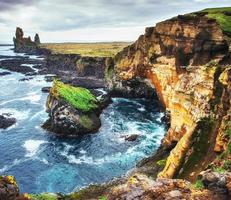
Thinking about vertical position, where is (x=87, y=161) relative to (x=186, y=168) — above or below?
below

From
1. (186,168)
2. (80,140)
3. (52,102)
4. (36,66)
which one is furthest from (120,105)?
(36,66)

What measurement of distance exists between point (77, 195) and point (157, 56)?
159 feet

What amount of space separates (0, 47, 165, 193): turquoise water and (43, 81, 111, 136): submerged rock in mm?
2125

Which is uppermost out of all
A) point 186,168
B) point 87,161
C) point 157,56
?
point 157,56

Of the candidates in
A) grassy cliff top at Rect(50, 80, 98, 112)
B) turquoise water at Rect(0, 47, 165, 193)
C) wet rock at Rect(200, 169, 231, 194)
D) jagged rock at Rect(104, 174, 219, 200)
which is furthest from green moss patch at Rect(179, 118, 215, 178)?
grassy cliff top at Rect(50, 80, 98, 112)

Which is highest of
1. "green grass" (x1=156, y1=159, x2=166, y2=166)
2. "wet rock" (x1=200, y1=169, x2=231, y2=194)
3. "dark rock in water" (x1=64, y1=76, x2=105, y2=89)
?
"wet rock" (x1=200, y1=169, x2=231, y2=194)

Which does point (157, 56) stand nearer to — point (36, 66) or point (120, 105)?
point (120, 105)

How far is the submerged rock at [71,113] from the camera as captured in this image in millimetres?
74250

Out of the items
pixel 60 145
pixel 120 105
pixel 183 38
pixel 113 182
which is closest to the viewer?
pixel 113 182

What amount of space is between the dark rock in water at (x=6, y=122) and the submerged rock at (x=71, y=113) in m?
8.92

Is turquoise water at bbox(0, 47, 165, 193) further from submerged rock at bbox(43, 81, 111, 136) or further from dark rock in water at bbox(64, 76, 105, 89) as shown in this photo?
dark rock in water at bbox(64, 76, 105, 89)

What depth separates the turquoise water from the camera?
5484cm

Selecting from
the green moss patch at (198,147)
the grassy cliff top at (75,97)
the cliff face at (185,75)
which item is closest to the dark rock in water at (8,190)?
the cliff face at (185,75)

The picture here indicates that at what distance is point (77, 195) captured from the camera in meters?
44.9
